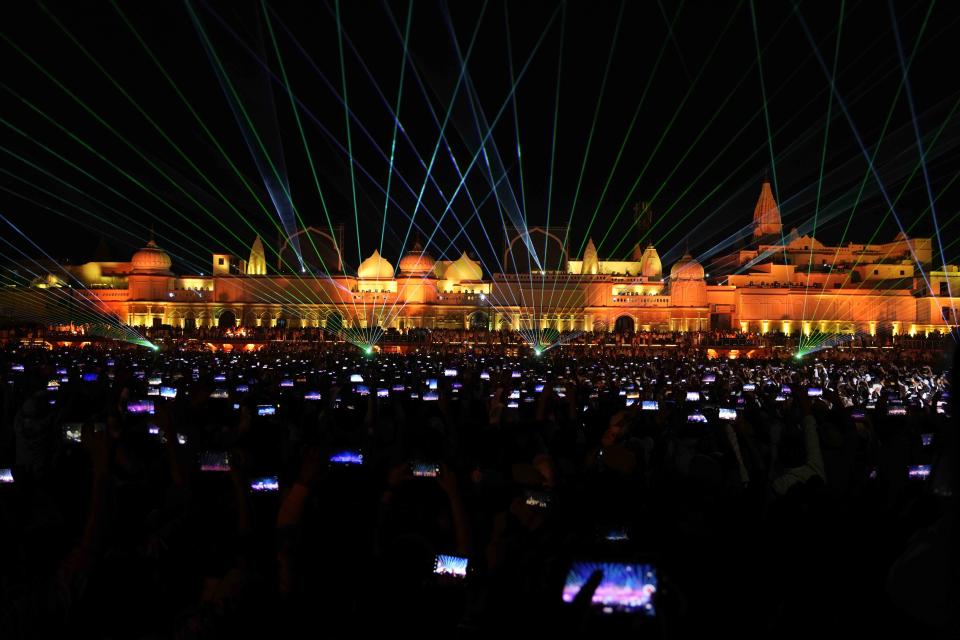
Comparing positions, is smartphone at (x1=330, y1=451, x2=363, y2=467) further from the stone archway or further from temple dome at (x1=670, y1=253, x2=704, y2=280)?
temple dome at (x1=670, y1=253, x2=704, y2=280)

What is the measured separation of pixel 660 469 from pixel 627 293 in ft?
179

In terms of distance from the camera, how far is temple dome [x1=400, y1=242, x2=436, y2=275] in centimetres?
5997

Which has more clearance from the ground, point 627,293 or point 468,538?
point 627,293

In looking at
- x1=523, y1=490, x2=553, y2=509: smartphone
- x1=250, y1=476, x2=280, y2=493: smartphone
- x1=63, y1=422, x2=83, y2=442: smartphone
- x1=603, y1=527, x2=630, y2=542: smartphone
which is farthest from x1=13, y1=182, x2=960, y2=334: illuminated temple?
x1=603, y1=527, x2=630, y2=542: smartphone

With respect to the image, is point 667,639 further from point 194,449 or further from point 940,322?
point 940,322

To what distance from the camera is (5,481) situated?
5.75 metres

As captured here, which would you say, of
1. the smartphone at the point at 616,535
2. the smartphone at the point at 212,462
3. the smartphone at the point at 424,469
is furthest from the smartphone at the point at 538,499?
the smartphone at the point at 212,462

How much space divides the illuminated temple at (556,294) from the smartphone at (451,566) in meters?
52.8

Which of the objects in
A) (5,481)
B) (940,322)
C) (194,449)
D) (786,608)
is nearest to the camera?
(786,608)

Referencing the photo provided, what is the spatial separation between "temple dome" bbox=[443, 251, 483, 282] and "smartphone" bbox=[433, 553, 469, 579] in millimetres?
58934

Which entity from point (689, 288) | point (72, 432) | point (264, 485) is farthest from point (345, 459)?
point (689, 288)

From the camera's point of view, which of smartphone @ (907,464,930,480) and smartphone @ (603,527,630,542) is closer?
smartphone @ (603,527,630,542)

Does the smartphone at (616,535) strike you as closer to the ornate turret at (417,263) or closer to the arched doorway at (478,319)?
the arched doorway at (478,319)

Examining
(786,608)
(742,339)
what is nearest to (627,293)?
(742,339)
